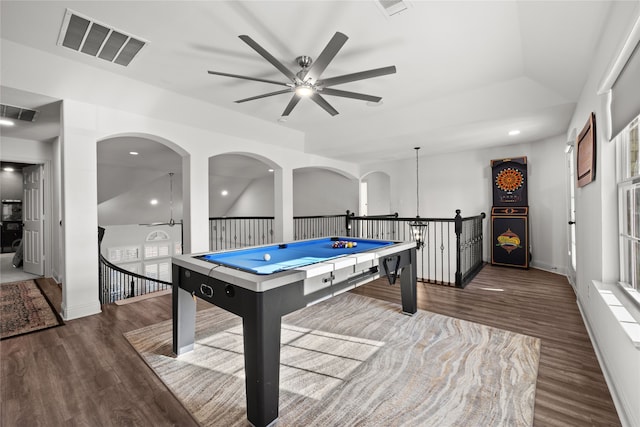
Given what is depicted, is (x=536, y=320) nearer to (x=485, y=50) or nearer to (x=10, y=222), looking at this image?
(x=485, y=50)

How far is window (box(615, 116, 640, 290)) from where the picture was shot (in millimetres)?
1929

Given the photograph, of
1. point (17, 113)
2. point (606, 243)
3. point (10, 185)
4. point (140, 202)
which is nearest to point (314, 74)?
point (606, 243)

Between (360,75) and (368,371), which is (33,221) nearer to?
(360,75)

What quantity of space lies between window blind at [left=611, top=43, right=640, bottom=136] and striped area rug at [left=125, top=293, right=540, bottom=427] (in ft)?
6.02

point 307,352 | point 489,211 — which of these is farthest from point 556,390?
point 489,211

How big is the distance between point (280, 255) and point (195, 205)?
2.42 metres

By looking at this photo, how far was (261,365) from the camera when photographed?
64.2 inches

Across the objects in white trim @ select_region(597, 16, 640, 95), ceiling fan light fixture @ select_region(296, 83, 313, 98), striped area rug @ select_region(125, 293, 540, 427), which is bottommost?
striped area rug @ select_region(125, 293, 540, 427)

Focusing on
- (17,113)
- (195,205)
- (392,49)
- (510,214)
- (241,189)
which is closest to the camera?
(392,49)

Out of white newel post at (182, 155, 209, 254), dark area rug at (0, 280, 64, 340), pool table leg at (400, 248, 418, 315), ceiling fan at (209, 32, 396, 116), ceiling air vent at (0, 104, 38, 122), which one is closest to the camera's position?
ceiling fan at (209, 32, 396, 116)

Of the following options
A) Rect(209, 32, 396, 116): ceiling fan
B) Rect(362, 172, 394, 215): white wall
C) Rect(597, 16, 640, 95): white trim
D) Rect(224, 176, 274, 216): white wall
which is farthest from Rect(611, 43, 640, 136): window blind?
Rect(224, 176, 274, 216): white wall

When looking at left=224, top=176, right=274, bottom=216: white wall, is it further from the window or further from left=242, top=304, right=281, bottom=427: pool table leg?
the window

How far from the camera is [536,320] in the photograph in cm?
309

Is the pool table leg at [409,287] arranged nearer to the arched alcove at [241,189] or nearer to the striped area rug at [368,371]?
the striped area rug at [368,371]
